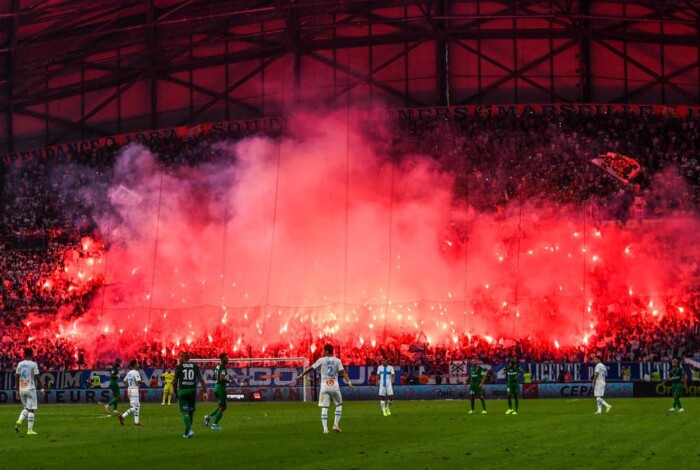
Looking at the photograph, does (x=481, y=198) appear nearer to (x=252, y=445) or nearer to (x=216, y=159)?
(x=216, y=159)

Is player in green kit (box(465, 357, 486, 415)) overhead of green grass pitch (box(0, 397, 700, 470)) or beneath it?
overhead

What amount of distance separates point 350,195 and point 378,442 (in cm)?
4056

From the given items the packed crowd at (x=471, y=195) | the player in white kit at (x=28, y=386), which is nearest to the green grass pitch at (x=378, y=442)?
the player in white kit at (x=28, y=386)

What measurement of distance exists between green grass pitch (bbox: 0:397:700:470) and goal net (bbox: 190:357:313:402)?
14.7 metres

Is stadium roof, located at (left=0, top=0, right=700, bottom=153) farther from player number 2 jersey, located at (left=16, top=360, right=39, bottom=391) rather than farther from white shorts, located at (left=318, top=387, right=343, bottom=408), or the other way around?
white shorts, located at (left=318, top=387, right=343, bottom=408)

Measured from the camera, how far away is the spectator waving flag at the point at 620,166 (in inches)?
2393

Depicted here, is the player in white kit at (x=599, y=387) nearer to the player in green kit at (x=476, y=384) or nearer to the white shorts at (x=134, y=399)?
the player in green kit at (x=476, y=384)

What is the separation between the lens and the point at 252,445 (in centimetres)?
2347

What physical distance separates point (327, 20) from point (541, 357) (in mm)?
23822

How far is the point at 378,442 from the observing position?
23.8 metres

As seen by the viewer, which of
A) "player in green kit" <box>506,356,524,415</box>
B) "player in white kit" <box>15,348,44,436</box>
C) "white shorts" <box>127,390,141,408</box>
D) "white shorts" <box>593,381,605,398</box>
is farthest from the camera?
"player in green kit" <box>506,356,524,415</box>

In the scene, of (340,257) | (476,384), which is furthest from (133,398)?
(340,257)

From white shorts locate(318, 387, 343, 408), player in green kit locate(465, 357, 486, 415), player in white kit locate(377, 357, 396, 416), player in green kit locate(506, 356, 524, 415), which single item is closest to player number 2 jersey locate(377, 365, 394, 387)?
player in white kit locate(377, 357, 396, 416)

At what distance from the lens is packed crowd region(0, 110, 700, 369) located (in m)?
A: 56.2
